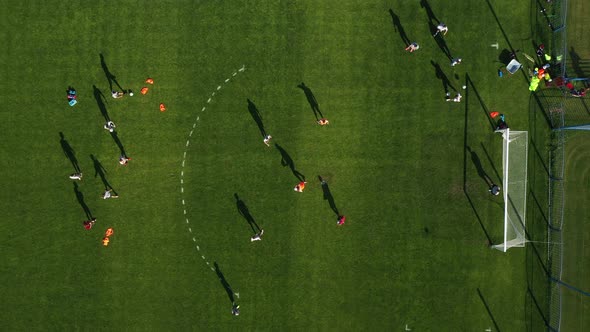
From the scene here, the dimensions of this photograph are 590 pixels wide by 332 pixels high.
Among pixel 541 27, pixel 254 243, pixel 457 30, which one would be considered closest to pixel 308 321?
pixel 254 243

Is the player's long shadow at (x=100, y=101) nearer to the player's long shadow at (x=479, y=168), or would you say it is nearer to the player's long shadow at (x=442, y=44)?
the player's long shadow at (x=442, y=44)

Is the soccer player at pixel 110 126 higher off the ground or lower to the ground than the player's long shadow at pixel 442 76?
lower

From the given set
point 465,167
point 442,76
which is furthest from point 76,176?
point 465,167

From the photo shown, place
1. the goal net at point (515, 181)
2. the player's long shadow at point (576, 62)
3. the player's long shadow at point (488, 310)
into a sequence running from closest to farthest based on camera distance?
the player's long shadow at point (488, 310) → the goal net at point (515, 181) → the player's long shadow at point (576, 62)

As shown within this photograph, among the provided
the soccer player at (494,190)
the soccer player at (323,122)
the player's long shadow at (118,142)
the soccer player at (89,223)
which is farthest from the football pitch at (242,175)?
the soccer player at (494,190)

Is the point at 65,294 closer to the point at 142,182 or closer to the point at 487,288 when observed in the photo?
the point at 142,182

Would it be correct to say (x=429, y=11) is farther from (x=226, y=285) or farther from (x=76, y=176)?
(x=76, y=176)
